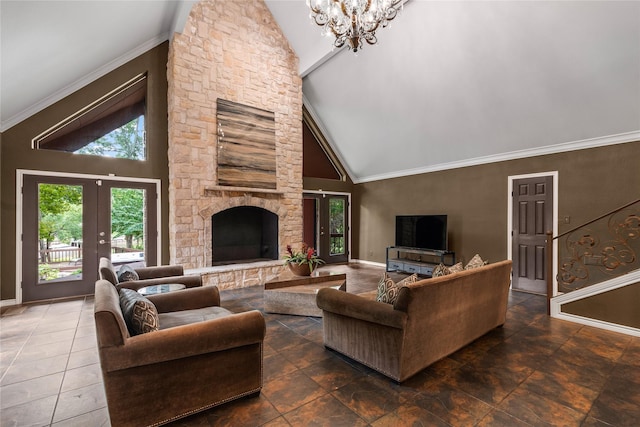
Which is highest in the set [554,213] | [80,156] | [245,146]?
[245,146]

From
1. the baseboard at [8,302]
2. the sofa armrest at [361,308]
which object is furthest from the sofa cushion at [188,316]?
the baseboard at [8,302]

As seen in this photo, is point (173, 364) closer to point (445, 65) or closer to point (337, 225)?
point (445, 65)

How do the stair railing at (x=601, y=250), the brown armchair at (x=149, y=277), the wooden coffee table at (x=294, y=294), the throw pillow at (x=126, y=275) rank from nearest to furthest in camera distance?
the brown armchair at (x=149, y=277) → the throw pillow at (x=126, y=275) → the wooden coffee table at (x=294, y=294) → the stair railing at (x=601, y=250)

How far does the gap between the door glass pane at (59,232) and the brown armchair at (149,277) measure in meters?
1.59

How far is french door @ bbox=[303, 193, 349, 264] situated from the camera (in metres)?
8.40

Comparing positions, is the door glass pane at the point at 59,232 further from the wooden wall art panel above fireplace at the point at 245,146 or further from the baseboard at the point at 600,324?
the baseboard at the point at 600,324

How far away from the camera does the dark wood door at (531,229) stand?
17.3ft

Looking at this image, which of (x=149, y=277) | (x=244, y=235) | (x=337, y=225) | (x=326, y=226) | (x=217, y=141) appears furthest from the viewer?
(x=337, y=225)

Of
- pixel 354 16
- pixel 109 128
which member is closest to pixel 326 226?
pixel 109 128

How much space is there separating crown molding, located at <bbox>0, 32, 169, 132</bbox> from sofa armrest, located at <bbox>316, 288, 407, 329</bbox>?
5.37 metres

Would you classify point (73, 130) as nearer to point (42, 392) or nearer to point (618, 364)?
point (42, 392)

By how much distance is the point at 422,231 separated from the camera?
683 cm

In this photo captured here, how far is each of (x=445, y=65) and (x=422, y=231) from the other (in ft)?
11.1

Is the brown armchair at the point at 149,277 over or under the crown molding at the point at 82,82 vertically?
under
